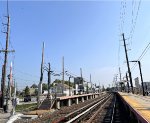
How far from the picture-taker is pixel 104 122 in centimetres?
2169

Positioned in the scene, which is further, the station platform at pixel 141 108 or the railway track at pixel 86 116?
the railway track at pixel 86 116

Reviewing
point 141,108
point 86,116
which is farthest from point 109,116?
point 141,108

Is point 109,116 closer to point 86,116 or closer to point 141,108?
point 86,116

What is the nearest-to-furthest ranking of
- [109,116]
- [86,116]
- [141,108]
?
1. [141,108]
2. [109,116]
3. [86,116]

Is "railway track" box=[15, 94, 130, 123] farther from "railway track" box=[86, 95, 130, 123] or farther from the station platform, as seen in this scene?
the station platform

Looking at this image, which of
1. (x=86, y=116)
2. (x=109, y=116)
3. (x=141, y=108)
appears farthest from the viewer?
(x=86, y=116)

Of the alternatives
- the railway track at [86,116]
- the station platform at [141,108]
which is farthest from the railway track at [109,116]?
the station platform at [141,108]

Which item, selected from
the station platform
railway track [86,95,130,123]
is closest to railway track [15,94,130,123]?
railway track [86,95,130,123]

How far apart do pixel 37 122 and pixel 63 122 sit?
2.13 meters

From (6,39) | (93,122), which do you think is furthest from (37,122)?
(6,39)

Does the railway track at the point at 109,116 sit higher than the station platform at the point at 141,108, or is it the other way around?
the station platform at the point at 141,108

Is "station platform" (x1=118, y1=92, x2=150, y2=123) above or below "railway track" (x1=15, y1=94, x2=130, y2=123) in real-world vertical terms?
above

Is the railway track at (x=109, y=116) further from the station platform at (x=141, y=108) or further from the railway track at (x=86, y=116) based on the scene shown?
the station platform at (x=141, y=108)

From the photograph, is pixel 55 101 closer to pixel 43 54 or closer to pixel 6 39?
pixel 43 54
